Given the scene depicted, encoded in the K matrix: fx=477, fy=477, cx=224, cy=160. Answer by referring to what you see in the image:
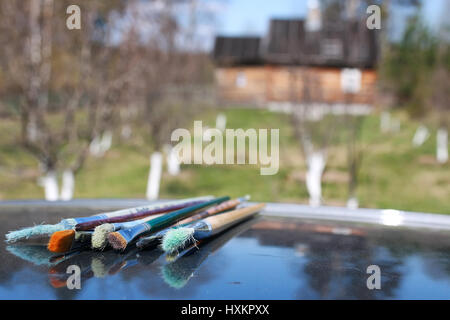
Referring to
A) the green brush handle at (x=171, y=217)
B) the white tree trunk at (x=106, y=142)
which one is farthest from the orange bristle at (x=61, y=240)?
the white tree trunk at (x=106, y=142)

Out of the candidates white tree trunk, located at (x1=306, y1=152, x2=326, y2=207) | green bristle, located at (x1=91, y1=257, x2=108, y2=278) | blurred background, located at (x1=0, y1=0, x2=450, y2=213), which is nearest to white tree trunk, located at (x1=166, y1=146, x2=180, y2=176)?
blurred background, located at (x1=0, y1=0, x2=450, y2=213)

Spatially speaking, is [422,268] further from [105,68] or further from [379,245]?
[105,68]

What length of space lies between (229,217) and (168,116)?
403 inches

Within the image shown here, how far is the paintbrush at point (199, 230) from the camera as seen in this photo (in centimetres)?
132

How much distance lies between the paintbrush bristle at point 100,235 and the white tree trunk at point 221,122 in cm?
1866

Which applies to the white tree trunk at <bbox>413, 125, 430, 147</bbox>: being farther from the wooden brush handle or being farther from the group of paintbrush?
the group of paintbrush

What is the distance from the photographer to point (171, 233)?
133 cm

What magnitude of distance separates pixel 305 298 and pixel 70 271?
23.0 inches

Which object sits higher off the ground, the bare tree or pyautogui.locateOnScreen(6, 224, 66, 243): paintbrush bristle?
the bare tree

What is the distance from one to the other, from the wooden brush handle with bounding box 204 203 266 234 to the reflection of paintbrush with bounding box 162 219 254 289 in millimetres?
39

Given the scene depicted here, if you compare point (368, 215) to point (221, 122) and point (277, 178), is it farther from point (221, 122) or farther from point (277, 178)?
point (221, 122)

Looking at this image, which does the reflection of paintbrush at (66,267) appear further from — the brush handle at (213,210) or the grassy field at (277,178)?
the grassy field at (277,178)

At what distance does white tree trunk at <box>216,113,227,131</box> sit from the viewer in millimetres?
20375

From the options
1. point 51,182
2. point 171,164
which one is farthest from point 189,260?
point 171,164
